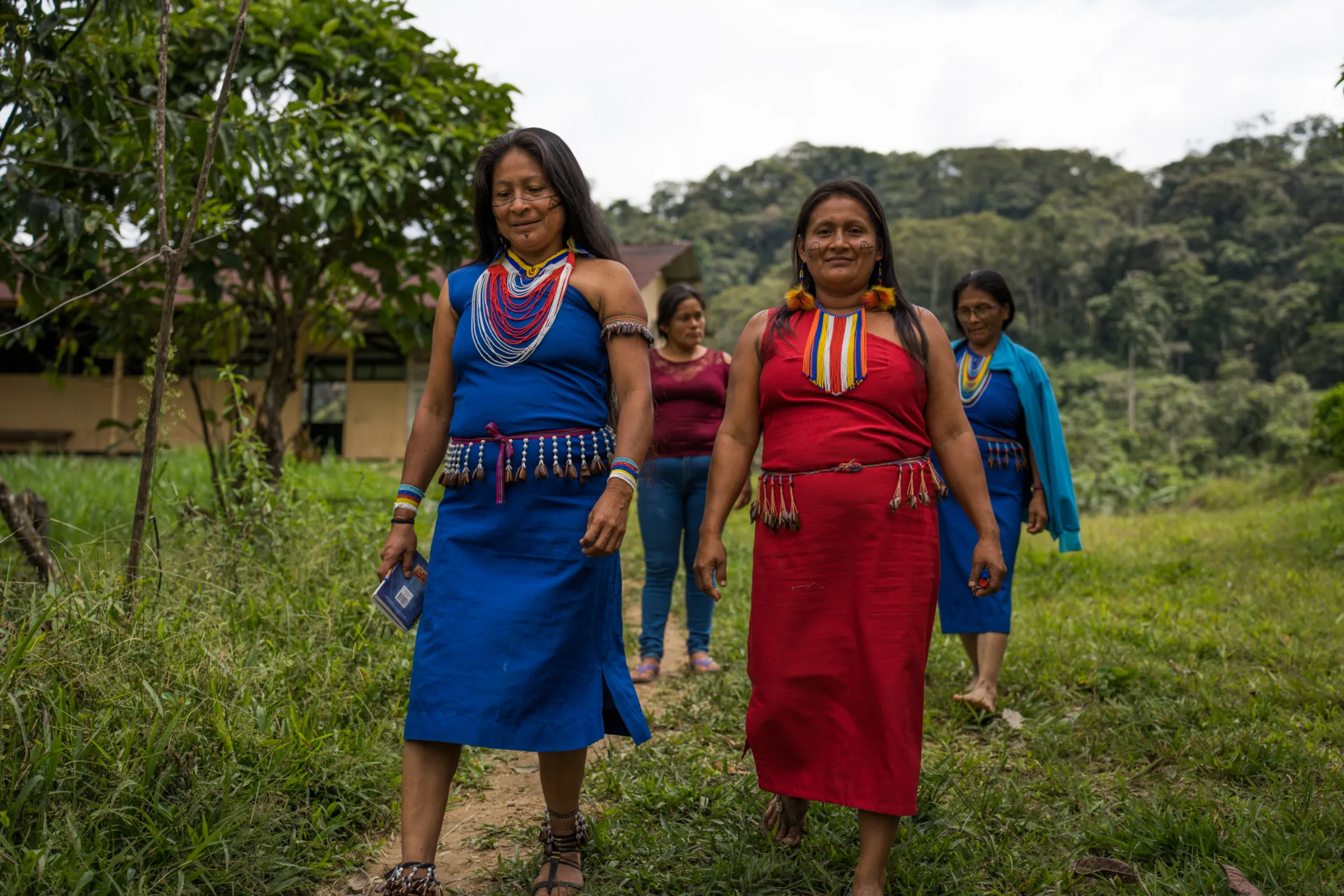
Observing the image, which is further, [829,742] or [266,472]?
[266,472]

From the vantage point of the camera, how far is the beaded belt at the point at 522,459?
2.62m

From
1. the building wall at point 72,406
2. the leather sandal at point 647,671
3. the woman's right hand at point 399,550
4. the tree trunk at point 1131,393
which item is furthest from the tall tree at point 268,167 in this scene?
the tree trunk at point 1131,393

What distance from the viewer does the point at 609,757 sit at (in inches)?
148

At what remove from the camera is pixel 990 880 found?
2.74 metres

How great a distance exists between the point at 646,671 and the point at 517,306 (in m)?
2.67

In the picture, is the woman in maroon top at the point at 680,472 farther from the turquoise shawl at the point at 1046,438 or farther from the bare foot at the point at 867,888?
the bare foot at the point at 867,888

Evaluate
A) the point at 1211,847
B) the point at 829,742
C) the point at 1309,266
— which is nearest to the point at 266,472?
the point at 829,742

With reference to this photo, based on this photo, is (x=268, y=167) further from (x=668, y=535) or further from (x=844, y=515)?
(x=844, y=515)

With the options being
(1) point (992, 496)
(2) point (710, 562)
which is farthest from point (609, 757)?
(1) point (992, 496)

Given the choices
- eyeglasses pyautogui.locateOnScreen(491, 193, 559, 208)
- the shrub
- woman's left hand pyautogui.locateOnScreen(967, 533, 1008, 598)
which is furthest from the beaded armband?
the shrub

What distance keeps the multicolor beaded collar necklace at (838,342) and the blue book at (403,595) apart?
1.20 m

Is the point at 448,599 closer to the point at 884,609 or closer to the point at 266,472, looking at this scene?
the point at 884,609

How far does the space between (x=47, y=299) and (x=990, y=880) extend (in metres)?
4.67

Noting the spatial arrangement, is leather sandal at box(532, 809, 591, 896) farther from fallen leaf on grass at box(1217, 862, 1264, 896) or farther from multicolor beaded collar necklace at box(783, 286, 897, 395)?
fallen leaf on grass at box(1217, 862, 1264, 896)
